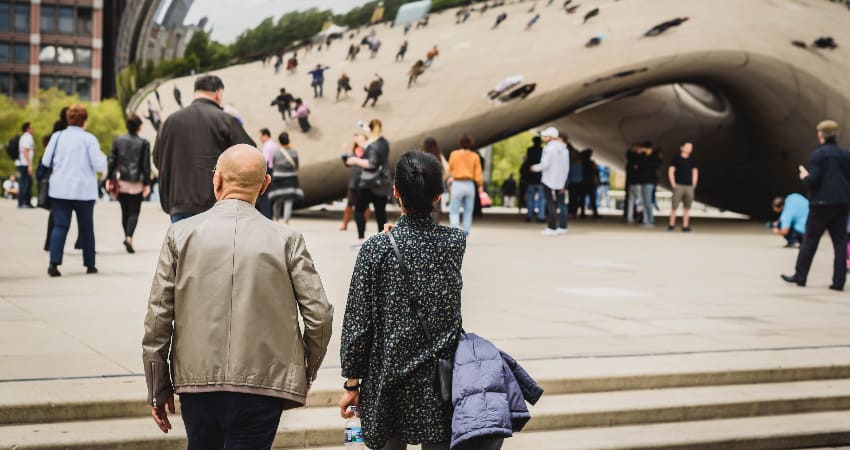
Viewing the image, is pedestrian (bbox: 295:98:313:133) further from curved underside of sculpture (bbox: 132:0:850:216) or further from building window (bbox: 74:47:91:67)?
building window (bbox: 74:47:91:67)

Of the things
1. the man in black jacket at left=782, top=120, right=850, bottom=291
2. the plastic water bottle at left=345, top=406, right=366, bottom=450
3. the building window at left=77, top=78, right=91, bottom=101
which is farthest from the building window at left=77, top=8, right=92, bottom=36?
the plastic water bottle at left=345, top=406, right=366, bottom=450

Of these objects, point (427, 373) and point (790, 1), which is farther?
point (790, 1)

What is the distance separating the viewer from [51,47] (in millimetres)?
90688

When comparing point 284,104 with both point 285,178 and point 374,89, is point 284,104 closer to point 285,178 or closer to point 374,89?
point 374,89

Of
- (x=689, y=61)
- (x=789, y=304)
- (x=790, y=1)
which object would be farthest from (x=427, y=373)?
(x=790, y=1)

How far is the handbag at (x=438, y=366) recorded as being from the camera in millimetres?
3619

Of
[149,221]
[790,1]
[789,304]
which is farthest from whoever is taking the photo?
[790,1]

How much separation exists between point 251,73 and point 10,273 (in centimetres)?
1001

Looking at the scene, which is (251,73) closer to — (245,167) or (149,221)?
(149,221)

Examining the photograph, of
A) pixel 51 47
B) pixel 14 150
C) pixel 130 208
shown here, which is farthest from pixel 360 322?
pixel 51 47

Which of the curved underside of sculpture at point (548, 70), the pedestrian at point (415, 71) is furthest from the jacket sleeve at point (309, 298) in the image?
the pedestrian at point (415, 71)

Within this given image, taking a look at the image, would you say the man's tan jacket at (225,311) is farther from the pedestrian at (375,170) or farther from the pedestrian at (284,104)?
the pedestrian at (284,104)

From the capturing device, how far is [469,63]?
1953 cm

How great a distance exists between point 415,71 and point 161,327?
643 inches
